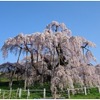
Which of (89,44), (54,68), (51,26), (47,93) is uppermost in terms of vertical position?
(51,26)

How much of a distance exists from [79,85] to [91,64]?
382 cm

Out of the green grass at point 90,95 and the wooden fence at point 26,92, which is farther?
the wooden fence at point 26,92

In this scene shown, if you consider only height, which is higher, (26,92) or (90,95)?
(26,92)

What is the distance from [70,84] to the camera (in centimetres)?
2547

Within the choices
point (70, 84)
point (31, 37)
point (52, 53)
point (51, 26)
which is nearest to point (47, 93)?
point (70, 84)

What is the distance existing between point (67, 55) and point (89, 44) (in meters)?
2.88

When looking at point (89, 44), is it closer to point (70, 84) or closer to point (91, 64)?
point (91, 64)

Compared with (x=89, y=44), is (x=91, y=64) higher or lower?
lower

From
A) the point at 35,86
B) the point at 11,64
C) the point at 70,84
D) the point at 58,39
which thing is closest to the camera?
the point at 70,84

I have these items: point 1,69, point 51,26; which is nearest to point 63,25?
point 51,26

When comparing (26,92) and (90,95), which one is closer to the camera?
(90,95)

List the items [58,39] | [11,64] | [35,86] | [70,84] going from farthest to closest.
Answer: [11,64]
[35,86]
[58,39]
[70,84]

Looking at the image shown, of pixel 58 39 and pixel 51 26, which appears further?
pixel 51 26

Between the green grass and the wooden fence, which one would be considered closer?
the green grass
